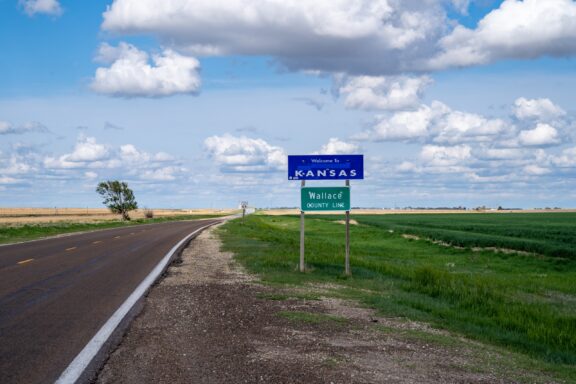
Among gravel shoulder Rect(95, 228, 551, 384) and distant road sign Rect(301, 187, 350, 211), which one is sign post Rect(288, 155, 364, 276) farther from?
gravel shoulder Rect(95, 228, 551, 384)

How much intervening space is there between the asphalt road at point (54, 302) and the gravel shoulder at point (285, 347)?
2.28 ft

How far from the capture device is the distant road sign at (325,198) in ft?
56.6

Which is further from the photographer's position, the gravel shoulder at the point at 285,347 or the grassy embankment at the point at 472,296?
the grassy embankment at the point at 472,296

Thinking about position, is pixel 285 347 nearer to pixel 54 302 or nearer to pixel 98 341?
pixel 98 341

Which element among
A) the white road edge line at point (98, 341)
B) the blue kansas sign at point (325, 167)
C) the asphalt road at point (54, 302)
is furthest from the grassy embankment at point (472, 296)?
the asphalt road at point (54, 302)

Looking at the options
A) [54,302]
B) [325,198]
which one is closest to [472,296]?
[325,198]

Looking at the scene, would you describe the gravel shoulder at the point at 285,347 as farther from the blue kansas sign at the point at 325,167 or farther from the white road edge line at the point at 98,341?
the blue kansas sign at the point at 325,167

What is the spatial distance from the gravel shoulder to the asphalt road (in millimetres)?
695

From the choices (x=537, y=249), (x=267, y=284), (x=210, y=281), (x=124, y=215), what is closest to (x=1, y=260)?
(x=210, y=281)

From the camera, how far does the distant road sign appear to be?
1725cm

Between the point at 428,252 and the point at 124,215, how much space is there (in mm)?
66905

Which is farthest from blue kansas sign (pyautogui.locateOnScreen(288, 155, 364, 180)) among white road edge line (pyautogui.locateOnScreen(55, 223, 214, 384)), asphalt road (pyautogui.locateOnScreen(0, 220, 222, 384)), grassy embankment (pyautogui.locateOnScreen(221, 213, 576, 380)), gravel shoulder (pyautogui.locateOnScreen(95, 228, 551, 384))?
gravel shoulder (pyautogui.locateOnScreen(95, 228, 551, 384))

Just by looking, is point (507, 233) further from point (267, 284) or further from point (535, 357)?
point (535, 357)

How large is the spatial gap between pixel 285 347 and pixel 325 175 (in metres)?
9.51
